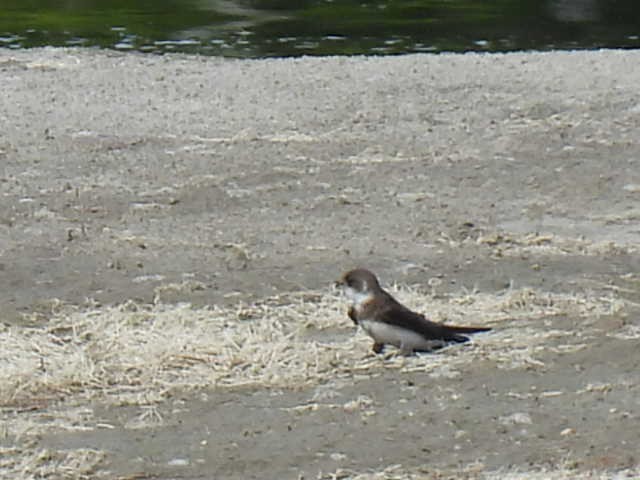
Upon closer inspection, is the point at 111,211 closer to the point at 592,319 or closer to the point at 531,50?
the point at 592,319

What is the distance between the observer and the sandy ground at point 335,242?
462cm

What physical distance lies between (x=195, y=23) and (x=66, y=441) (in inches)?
507

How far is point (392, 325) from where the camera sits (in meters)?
5.17

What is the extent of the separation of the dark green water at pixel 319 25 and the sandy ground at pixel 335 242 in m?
2.44

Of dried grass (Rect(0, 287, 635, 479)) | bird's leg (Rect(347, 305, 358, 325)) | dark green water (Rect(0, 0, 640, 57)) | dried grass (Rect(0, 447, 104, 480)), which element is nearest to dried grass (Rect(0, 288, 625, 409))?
dried grass (Rect(0, 287, 635, 479))

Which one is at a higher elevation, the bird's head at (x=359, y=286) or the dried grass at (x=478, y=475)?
the bird's head at (x=359, y=286)

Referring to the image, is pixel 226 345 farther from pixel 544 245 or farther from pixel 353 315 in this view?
pixel 544 245

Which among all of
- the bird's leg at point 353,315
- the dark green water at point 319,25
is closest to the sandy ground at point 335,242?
the bird's leg at point 353,315

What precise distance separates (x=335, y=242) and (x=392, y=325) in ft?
6.43

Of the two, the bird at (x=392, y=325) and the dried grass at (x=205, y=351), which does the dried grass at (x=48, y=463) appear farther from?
the bird at (x=392, y=325)

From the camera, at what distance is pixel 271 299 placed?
6.14 m

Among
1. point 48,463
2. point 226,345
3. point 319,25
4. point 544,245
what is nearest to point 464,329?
point 226,345

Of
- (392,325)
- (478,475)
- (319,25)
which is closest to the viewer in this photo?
(478,475)

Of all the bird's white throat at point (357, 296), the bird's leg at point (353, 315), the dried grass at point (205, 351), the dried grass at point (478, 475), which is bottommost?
the dried grass at point (478, 475)
